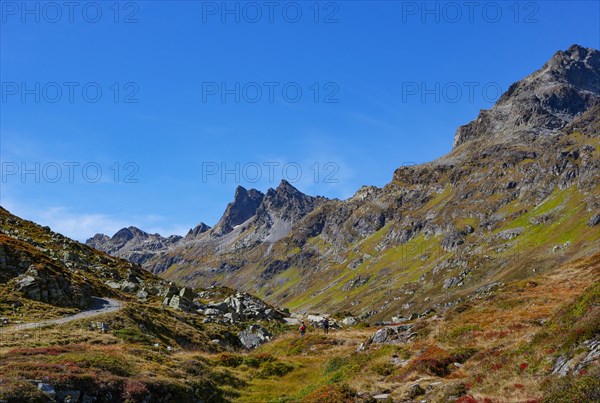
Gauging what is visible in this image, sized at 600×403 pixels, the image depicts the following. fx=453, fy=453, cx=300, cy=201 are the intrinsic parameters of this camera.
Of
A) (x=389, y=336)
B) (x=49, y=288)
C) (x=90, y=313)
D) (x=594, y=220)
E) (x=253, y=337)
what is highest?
(x=594, y=220)

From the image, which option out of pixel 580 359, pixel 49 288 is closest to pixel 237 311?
pixel 49 288

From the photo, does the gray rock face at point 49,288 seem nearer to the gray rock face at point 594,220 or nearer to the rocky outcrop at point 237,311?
the rocky outcrop at point 237,311

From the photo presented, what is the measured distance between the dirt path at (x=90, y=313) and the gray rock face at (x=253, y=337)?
15357 mm

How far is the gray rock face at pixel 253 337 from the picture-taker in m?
56.2

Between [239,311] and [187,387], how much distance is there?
43.6m

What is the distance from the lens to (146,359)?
32125 millimetres

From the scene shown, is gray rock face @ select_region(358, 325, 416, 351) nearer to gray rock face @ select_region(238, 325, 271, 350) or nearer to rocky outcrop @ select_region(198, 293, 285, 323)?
gray rock face @ select_region(238, 325, 271, 350)

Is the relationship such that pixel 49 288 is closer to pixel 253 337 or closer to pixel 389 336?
pixel 253 337

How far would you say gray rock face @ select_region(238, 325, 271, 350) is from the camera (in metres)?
56.2

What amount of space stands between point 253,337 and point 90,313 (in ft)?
63.8

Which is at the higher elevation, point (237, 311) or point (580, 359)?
point (237, 311)

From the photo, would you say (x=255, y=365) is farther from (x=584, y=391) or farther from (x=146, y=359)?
(x=584, y=391)

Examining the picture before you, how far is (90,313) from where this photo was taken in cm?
4897

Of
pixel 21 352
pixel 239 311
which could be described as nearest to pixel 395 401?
pixel 21 352
